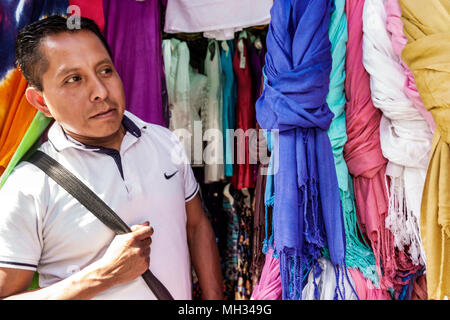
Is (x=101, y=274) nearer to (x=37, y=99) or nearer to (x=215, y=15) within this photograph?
(x=37, y=99)

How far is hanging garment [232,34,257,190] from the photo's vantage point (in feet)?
4.87

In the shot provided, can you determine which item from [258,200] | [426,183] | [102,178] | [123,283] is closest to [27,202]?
[102,178]

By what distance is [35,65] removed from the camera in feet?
3.80

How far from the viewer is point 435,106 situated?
1250 mm

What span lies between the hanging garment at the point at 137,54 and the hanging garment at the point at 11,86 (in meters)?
0.21

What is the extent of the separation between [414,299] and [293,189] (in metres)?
0.53

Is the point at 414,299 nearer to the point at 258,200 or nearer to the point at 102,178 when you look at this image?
the point at 258,200

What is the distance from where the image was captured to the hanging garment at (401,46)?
1.31 m

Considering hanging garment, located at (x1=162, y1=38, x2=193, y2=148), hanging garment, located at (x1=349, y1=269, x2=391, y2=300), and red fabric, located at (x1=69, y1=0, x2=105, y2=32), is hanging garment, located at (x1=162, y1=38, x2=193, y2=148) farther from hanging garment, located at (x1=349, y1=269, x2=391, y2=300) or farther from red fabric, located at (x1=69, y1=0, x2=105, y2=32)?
hanging garment, located at (x1=349, y1=269, x2=391, y2=300)

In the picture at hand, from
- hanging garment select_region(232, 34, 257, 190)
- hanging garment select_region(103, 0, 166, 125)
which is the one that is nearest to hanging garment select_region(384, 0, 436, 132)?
hanging garment select_region(232, 34, 257, 190)

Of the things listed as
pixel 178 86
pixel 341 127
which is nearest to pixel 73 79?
pixel 178 86

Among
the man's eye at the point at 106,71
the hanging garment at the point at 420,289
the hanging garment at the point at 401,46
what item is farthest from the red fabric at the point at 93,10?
the hanging garment at the point at 420,289

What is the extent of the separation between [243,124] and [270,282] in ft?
1.67

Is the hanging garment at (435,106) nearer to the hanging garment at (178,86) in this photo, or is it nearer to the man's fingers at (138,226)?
the hanging garment at (178,86)
